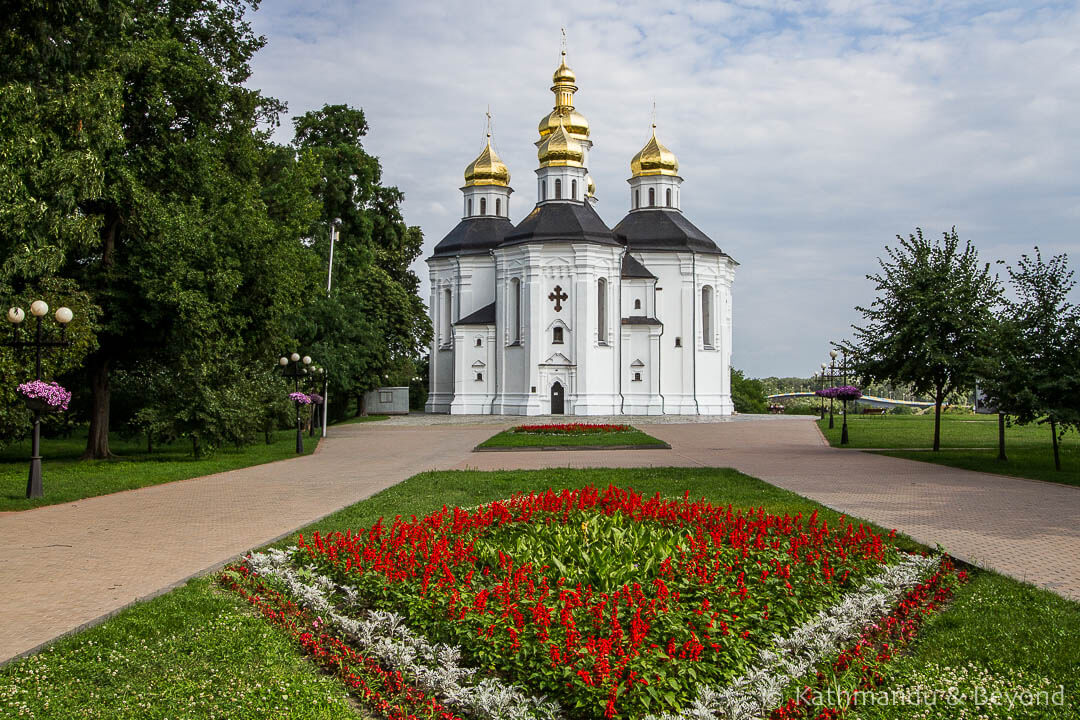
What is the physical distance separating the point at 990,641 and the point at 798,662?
4.74 ft

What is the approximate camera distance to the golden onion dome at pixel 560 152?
51684mm

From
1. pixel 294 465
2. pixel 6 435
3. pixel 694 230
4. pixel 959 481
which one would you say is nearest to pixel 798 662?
pixel 959 481

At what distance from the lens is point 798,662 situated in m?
5.82

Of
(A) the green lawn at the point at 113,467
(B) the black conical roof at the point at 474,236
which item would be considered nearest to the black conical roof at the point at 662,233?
(B) the black conical roof at the point at 474,236

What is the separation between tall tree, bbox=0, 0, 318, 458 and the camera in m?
17.7

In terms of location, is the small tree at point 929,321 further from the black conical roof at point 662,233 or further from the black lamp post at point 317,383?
the black conical roof at point 662,233

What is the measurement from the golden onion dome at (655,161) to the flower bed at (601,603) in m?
49.1

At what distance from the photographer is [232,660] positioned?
18.6 ft

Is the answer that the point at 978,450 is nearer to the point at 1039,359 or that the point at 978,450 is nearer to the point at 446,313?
the point at 1039,359

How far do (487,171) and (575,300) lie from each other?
47.1ft

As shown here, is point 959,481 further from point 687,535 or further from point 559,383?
point 559,383

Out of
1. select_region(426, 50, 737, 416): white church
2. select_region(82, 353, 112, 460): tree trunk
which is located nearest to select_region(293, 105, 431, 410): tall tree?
select_region(426, 50, 737, 416): white church

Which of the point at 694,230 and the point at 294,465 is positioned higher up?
the point at 694,230

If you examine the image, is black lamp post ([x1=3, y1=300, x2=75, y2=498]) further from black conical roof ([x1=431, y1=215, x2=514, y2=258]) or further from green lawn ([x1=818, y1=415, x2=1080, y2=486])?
black conical roof ([x1=431, y1=215, x2=514, y2=258])
